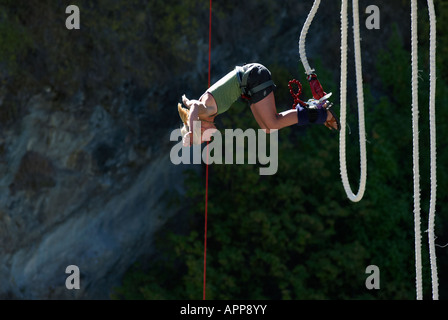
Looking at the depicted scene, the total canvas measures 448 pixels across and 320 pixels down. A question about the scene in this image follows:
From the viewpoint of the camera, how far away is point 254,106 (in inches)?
192

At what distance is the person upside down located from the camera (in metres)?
4.76

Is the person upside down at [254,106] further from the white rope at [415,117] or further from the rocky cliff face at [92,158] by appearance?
the rocky cliff face at [92,158]

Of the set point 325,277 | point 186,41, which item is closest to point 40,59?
point 186,41

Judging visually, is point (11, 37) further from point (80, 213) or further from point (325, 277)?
point (325, 277)

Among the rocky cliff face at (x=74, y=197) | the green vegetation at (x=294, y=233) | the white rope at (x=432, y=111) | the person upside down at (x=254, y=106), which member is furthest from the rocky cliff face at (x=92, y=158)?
the white rope at (x=432, y=111)

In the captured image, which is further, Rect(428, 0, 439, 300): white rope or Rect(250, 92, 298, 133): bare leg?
Rect(250, 92, 298, 133): bare leg

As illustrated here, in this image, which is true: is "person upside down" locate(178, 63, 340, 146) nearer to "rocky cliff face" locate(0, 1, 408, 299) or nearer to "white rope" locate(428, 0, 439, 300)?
"white rope" locate(428, 0, 439, 300)

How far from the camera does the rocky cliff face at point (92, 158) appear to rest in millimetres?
7750

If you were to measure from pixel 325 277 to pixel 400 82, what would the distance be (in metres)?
2.93

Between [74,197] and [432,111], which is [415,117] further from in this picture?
[74,197]

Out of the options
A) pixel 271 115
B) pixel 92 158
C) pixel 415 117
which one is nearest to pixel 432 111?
pixel 415 117

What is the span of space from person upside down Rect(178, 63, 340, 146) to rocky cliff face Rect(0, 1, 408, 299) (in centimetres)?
326

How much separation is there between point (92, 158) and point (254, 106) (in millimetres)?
3562

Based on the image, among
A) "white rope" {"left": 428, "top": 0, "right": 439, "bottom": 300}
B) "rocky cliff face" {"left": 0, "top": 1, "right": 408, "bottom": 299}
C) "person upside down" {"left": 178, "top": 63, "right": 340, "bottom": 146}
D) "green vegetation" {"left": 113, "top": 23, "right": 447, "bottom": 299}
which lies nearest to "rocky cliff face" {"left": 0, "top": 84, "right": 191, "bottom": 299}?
"rocky cliff face" {"left": 0, "top": 1, "right": 408, "bottom": 299}
